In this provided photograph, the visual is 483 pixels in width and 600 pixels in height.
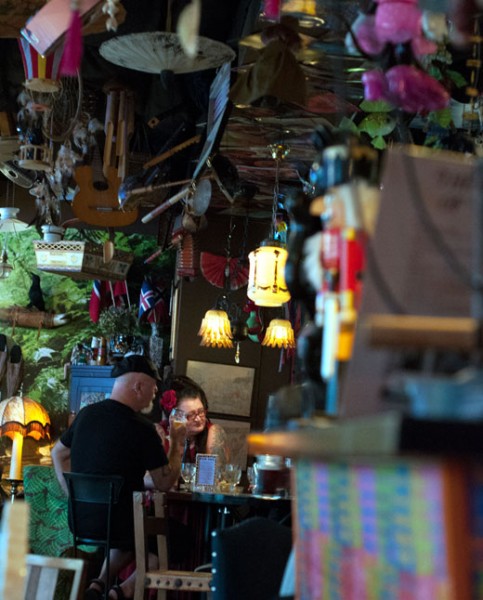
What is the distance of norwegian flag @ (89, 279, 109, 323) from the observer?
14266mm

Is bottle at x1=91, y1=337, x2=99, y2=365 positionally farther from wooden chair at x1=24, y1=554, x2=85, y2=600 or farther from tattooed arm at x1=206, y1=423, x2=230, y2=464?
wooden chair at x1=24, y1=554, x2=85, y2=600

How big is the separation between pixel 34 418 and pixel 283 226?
5196 mm

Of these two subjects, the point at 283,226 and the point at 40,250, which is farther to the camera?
the point at 40,250

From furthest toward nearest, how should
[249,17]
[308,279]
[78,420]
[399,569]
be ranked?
[78,420]
[249,17]
[308,279]
[399,569]

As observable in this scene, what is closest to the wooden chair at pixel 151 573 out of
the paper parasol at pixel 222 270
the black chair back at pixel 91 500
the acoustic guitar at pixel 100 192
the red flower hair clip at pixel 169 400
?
the black chair back at pixel 91 500

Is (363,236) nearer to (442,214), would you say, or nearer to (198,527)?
(442,214)

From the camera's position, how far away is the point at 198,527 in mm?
7711

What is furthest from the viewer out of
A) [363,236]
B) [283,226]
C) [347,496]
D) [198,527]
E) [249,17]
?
[283,226]

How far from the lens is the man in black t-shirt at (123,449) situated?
6629 millimetres

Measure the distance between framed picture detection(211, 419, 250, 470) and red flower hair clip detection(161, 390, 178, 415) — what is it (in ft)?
9.02

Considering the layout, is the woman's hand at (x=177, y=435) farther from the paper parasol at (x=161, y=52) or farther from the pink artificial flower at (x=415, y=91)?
the pink artificial flower at (x=415, y=91)

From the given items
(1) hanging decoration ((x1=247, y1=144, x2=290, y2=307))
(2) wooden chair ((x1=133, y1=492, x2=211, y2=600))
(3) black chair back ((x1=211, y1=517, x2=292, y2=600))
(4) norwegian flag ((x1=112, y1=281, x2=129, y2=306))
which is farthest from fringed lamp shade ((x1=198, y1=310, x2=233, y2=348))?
(3) black chair back ((x1=211, y1=517, x2=292, y2=600))

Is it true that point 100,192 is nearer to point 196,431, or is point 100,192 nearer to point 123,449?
point 196,431

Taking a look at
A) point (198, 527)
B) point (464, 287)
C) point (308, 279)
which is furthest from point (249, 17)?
point (464, 287)
